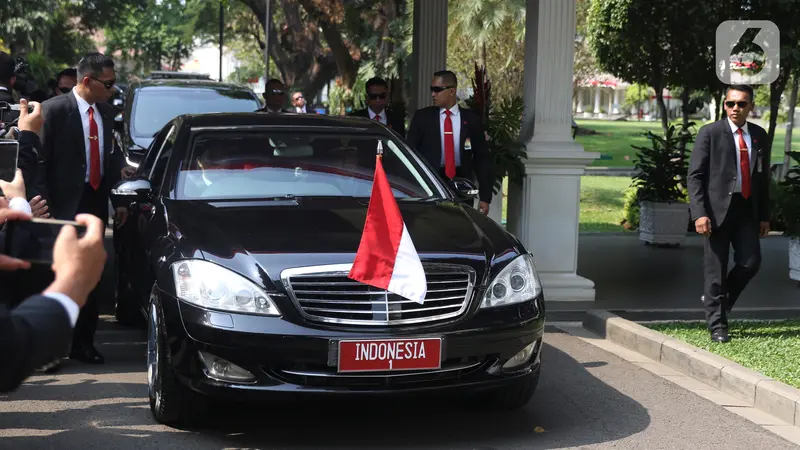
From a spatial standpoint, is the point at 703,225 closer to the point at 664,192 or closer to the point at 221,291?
the point at 221,291

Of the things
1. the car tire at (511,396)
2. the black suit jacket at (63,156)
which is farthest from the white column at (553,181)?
the black suit jacket at (63,156)

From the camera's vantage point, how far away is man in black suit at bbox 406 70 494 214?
34.0ft

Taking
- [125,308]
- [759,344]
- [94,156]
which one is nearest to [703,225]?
[759,344]

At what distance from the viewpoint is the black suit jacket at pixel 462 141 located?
10352mm

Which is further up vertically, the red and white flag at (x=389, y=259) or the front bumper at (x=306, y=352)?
the red and white flag at (x=389, y=259)

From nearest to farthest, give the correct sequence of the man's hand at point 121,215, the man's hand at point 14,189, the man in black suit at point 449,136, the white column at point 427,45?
1. the man's hand at point 14,189
2. the man's hand at point 121,215
3. the man in black suit at point 449,136
4. the white column at point 427,45

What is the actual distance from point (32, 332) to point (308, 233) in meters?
3.65

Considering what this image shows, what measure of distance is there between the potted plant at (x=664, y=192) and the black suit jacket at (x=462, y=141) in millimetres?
5734

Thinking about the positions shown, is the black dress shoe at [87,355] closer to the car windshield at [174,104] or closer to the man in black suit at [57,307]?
the man in black suit at [57,307]

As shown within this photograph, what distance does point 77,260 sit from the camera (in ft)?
8.84

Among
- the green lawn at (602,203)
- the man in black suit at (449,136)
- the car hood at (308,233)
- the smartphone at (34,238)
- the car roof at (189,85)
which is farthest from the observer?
the green lawn at (602,203)

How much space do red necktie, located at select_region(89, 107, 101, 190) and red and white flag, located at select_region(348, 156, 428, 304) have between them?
266 centimetres

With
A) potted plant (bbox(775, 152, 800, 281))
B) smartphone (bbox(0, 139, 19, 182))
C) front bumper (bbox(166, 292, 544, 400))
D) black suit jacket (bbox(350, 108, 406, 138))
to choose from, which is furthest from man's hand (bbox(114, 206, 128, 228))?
potted plant (bbox(775, 152, 800, 281))

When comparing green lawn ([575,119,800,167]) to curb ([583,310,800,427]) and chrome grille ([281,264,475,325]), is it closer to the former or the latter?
curb ([583,310,800,427])
